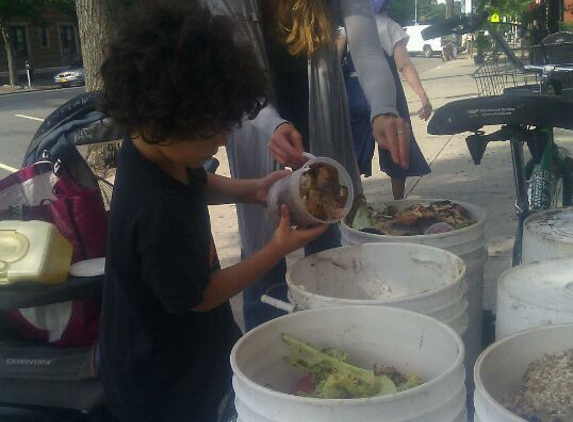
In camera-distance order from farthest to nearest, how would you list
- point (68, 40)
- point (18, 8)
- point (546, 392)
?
1. point (68, 40)
2. point (18, 8)
3. point (546, 392)

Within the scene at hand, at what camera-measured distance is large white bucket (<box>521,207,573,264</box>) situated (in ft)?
6.58

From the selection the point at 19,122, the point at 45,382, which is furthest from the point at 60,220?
the point at 19,122

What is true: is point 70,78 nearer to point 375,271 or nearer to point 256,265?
point 375,271

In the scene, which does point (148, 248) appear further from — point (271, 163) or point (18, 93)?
point (18, 93)

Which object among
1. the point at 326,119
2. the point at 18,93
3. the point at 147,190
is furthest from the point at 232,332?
the point at 18,93

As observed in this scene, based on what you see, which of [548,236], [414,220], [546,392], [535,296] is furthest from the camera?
[414,220]

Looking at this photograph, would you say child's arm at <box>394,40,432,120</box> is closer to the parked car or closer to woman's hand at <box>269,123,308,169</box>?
woman's hand at <box>269,123,308,169</box>

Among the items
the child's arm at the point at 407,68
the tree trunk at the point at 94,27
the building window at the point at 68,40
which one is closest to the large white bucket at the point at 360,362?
the child's arm at the point at 407,68

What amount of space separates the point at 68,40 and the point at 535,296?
44.8 meters

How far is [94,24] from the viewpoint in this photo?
7891mm

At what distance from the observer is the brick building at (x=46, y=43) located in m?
39.0

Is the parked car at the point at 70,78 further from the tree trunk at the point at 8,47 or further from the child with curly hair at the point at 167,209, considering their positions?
the child with curly hair at the point at 167,209

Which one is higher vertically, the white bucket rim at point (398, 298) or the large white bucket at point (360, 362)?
the white bucket rim at point (398, 298)

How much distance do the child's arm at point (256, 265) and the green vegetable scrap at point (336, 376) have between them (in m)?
0.21
